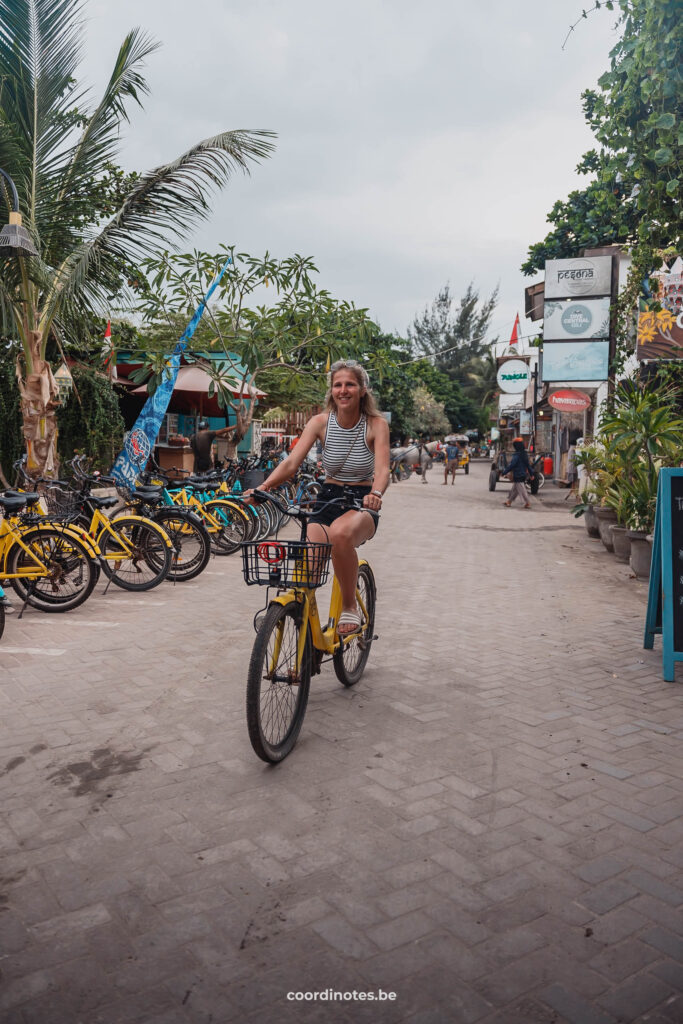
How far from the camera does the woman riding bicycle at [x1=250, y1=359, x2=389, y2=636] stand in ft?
13.3

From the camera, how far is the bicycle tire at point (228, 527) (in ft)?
32.9

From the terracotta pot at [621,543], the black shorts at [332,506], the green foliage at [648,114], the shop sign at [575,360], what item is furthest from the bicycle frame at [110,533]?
the shop sign at [575,360]

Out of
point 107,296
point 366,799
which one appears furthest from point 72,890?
point 107,296

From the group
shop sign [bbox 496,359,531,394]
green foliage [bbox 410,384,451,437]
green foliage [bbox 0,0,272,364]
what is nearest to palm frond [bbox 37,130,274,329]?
green foliage [bbox 0,0,272,364]

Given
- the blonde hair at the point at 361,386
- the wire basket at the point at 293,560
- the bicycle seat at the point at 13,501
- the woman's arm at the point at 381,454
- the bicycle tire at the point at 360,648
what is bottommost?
the bicycle tire at the point at 360,648

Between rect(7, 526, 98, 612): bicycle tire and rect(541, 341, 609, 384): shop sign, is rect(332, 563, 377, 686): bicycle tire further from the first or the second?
rect(541, 341, 609, 384): shop sign

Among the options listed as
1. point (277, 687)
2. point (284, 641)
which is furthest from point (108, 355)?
point (277, 687)

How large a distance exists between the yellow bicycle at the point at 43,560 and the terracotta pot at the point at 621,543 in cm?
706

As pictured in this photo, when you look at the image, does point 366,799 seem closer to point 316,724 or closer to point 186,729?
point 316,724

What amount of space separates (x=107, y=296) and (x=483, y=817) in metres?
8.64

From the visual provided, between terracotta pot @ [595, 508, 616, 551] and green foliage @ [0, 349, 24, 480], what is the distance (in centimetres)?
1019

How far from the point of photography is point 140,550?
782 cm

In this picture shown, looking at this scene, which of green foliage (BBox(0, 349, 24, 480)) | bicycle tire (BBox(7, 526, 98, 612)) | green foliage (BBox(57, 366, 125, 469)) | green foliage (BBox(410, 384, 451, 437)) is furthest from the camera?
green foliage (BBox(410, 384, 451, 437))

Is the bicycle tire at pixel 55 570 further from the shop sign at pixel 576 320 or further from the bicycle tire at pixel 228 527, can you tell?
the shop sign at pixel 576 320
